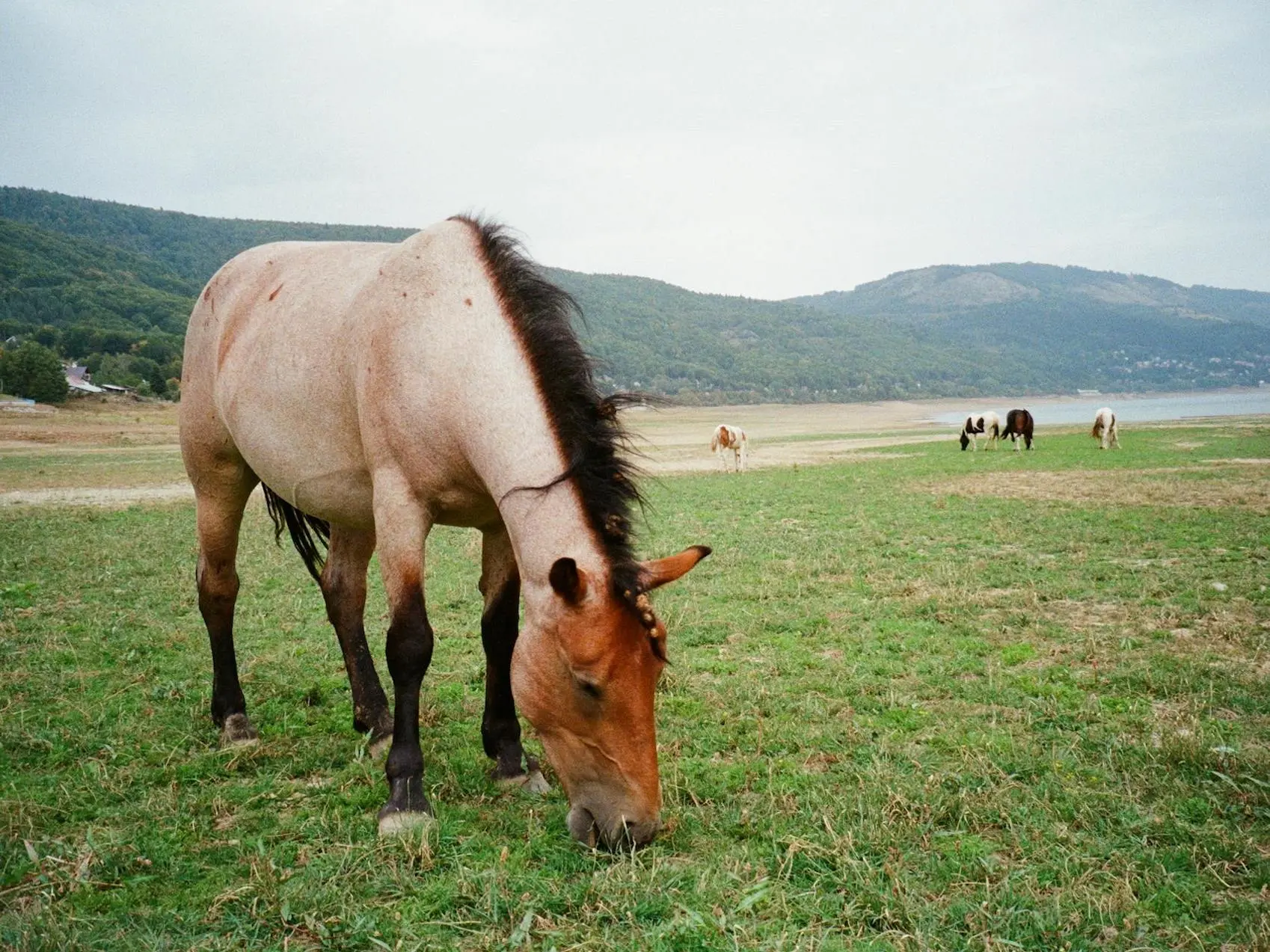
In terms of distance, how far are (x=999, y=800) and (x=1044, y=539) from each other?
346 inches

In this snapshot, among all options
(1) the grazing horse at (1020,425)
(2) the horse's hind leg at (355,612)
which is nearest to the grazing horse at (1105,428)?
(1) the grazing horse at (1020,425)

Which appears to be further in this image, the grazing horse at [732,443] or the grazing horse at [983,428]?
the grazing horse at [983,428]

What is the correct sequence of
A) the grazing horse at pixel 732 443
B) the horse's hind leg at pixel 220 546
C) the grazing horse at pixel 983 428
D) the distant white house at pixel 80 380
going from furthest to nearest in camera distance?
1. the distant white house at pixel 80 380
2. the grazing horse at pixel 983 428
3. the grazing horse at pixel 732 443
4. the horse's hind leg at pixel 220 546

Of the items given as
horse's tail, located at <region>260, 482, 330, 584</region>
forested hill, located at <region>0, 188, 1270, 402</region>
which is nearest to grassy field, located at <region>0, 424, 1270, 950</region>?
horse's tail, located at <region>260, 482, 330, 584</region>

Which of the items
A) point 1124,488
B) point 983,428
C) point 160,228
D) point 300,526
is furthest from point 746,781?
point 160,228

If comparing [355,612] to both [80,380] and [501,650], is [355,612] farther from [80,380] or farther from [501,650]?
[80,380]

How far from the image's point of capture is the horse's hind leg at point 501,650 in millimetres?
4219

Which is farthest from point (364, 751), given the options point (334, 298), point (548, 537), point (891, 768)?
point (891, 768)

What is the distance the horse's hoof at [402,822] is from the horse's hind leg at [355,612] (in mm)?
1406

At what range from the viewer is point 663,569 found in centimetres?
317

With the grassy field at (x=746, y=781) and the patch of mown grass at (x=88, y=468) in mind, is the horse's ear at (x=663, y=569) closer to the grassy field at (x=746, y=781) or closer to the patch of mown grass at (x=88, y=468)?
the grassy field at (x=746, y=781)

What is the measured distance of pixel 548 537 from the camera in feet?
A: 10.8

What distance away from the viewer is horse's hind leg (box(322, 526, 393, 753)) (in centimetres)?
493

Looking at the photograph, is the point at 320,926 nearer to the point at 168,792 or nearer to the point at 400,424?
the point at 168,792
